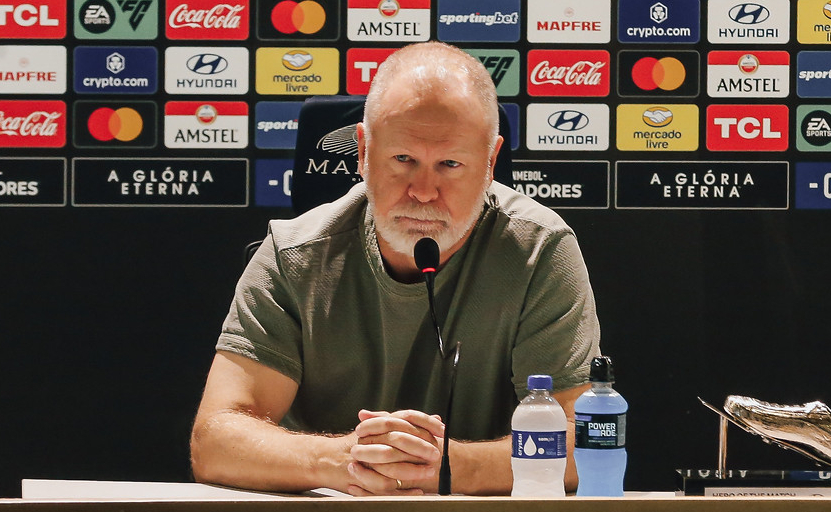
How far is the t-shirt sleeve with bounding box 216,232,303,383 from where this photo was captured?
1.42 meters

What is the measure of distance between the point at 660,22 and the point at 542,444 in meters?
1.99

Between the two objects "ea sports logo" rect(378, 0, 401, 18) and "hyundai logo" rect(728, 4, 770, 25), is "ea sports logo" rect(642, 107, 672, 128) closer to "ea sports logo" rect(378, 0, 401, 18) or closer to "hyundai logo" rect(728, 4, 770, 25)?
"hyundai logo" rect(728, 4, 770, 25)

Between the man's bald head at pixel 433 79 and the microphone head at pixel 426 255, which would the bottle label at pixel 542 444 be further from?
the man's bald head at pixel 433 79

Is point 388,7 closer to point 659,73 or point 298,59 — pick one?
point 298,59

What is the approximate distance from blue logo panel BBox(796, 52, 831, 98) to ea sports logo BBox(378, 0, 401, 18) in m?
1.18

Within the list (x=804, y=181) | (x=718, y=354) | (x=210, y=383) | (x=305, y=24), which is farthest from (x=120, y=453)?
(x=804, y=181)

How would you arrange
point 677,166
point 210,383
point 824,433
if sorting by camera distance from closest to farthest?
point 824,433
point 210,383
point 677,166

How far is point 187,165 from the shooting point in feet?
9.09

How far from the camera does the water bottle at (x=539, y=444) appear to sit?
1.09m

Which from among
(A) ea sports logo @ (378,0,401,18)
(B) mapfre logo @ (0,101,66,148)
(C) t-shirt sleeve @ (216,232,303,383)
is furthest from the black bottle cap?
(B) mapfre logo @ (0,101,66,148)

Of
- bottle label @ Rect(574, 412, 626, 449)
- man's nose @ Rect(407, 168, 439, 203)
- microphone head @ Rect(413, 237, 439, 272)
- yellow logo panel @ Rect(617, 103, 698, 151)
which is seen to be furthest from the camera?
yellow logo panel @ Rect(617, 103, 698, 151)

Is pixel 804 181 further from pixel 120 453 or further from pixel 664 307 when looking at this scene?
pixel 120 453

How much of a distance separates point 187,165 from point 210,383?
1.48 meters

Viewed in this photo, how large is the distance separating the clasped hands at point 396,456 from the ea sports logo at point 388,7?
181 centimetres
